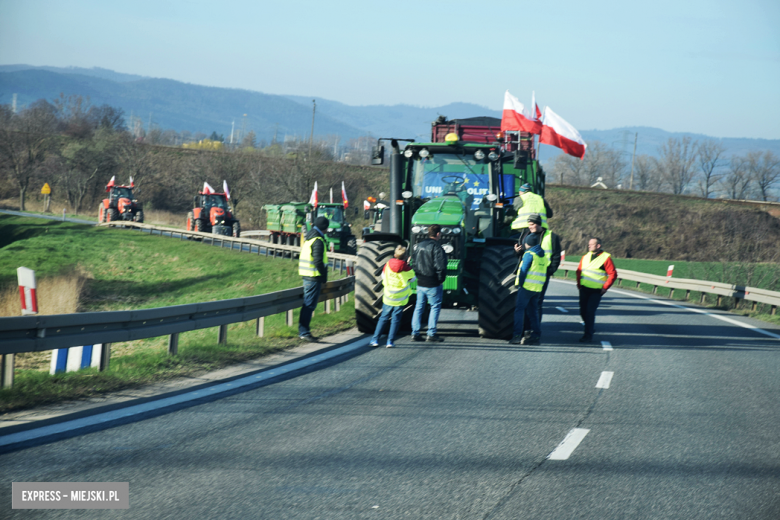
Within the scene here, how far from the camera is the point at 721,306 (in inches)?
884

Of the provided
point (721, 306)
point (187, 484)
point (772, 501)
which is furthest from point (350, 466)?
point (721, 306)

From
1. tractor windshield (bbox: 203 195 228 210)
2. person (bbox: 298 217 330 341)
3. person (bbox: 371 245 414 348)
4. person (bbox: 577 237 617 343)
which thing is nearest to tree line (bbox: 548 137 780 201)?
tractor windshield (bbox: 203 195 228 210)

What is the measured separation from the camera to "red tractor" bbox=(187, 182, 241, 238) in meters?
41.8

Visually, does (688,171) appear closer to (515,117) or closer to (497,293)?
(515,117)

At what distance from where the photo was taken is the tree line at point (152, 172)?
6500 centimetres

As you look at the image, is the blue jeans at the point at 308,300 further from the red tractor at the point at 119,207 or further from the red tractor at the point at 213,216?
the red tractor at the point at 119,207

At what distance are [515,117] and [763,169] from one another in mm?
123255

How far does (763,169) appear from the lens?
128375 millimetres

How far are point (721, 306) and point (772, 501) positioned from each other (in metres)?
19.0

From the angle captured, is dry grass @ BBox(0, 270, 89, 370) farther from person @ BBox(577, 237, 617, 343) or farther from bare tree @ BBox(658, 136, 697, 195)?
bare tree @ BBox(658, 136, 697, 195)

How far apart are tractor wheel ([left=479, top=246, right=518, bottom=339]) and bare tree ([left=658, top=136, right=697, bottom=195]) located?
138 m

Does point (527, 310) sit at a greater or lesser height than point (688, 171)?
lesser

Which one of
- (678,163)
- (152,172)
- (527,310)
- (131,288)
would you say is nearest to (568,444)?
(527,310)

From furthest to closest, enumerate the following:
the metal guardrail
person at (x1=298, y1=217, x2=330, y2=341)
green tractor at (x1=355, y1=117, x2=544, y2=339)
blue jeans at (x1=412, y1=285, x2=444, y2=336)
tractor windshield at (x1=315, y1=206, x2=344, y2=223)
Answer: tractor windshield at (x1=315, y1=206, x2=344, y2=223)
the metal guardrail
green tractor at (x1=355, y1=117, x2=544, y2=339)
person at (x1=298, y1=217, x2=330, y2=341)
blue jeans at (x1=412, y1=285, x2=444, y2=336)
